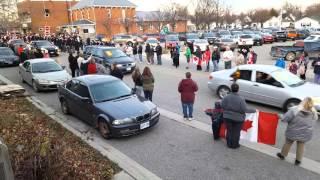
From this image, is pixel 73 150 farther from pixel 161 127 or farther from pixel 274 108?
pixel 274 108

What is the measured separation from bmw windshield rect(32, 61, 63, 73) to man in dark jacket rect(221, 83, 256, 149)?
1053cm

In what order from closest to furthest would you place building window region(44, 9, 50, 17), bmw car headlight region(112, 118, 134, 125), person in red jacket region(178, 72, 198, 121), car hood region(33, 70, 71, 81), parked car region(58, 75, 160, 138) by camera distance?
bmw car headlight region(112, 118, 134, 125)
parked car region(58, 75, 160, 138)
person in red jacket region(178, 72, 198, 121)
car hood region(33, 70, 71, 81)
building window region(44, 9, 50, 17)

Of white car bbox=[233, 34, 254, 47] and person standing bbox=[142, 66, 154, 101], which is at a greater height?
white car bbox=[233, 34, 254, 47]

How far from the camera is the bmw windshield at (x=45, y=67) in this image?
48.7ft

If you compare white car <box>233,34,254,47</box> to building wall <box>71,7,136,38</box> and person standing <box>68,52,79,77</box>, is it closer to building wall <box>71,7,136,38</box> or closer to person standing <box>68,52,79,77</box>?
person standing <box>68,52,79,77</box>

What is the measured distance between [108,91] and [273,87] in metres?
5.53

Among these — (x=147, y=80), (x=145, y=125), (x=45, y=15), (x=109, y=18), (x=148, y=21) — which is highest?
(x=45, y=15)

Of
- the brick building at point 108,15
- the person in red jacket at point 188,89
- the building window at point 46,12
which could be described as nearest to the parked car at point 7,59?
the person in red jacket at point 188,89

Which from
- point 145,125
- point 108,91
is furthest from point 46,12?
point 145,125

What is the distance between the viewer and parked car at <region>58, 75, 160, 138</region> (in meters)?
8.06

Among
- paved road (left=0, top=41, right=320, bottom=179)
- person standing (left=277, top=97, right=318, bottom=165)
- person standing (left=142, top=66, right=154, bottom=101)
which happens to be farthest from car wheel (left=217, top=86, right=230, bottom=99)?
person standing (left=277, top=97, right=318, bottom=165)

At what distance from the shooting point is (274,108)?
1062 centimetres

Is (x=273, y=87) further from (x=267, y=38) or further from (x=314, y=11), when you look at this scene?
(x=314, y=11)

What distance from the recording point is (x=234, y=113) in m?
7.05
